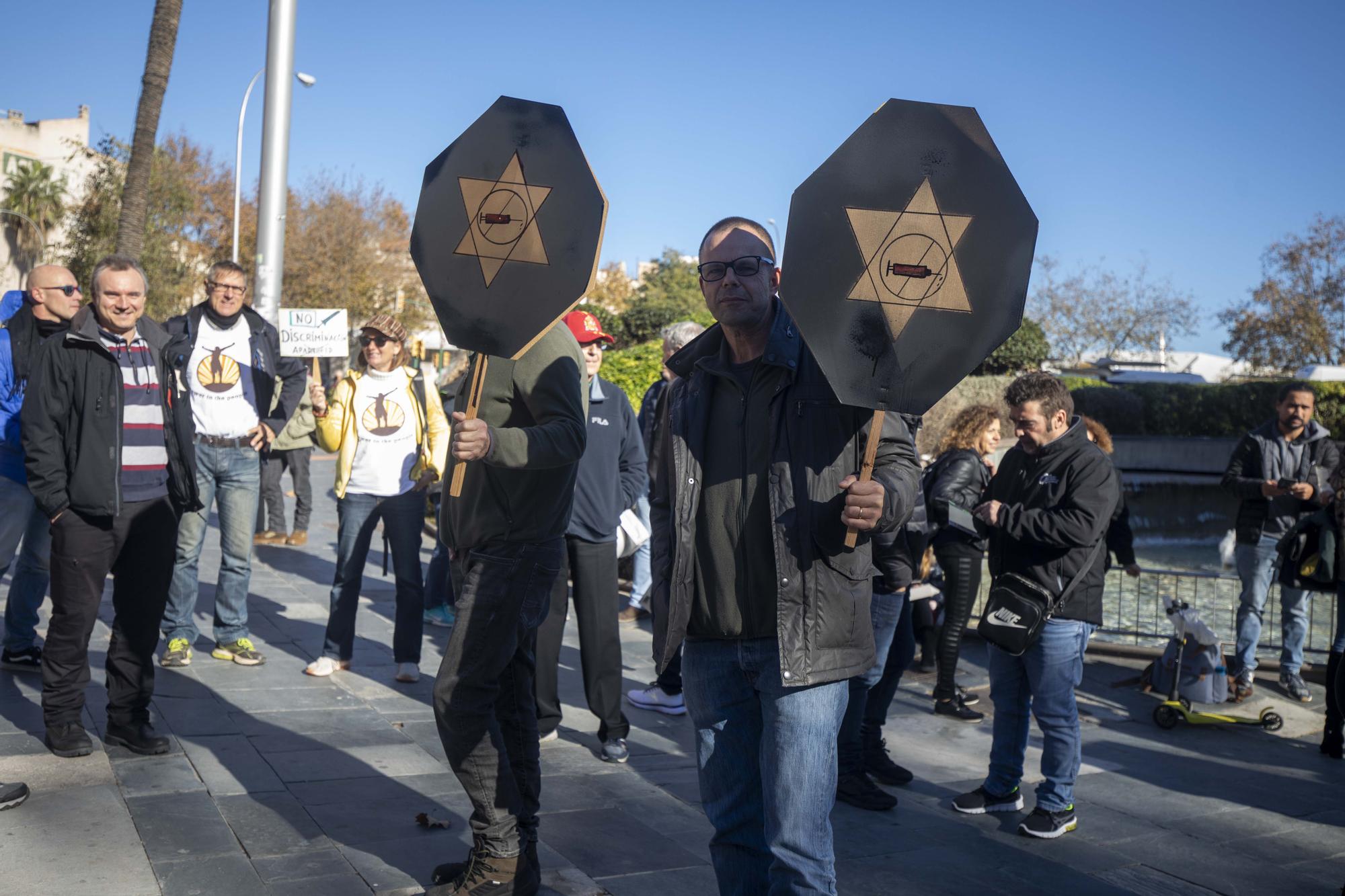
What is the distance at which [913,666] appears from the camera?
8.06 meters

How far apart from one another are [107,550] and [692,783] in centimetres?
274

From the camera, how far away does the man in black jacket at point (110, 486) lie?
476 cm

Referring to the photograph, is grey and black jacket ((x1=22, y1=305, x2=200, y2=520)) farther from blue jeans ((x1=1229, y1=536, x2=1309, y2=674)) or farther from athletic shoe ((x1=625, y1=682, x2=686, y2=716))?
blue jeans ((x1=1229, y1=536, x2=1309, y2=674))

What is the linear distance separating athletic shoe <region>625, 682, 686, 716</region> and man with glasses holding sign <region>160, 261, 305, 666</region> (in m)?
2.23

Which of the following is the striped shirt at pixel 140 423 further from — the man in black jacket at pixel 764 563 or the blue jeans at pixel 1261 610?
the blue jeans at pixel 1261 610

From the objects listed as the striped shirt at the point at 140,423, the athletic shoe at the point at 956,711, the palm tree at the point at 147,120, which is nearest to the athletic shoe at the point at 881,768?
the athletic shoe at the point at 956,711

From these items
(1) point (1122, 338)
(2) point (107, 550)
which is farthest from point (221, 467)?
(1) point (1122, 338)

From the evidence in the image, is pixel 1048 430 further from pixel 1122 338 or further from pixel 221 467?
pixel 1122 338

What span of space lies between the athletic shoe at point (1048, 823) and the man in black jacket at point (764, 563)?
7.23 ft

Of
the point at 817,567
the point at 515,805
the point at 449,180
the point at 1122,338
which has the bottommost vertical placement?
the point at 515,805

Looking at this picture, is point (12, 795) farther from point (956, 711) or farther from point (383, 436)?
point (956, 711)

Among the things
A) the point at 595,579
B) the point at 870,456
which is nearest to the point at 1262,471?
the point at 595,579

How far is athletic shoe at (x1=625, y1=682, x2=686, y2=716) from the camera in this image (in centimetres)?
650

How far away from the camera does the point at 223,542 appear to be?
699cm
